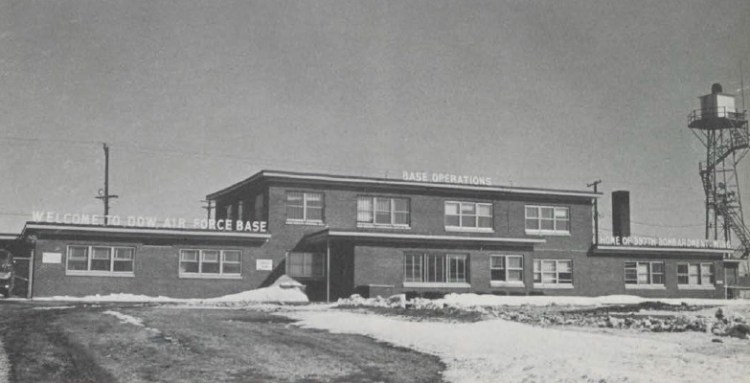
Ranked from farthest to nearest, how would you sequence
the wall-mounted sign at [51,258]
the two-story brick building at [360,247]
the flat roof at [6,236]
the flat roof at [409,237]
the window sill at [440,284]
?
the flat roof at [6,236]
the window sill at [440,284]
the flat roof at [409,237]
the two-story brick building at [360,247]
the wall-mounted sign at [51,258]

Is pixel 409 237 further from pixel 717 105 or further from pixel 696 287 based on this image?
pixel 717 105

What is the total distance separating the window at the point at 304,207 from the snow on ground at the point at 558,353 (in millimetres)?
21216

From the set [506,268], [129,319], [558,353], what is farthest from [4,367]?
[506,268]

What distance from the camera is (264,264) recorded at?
38.6 m

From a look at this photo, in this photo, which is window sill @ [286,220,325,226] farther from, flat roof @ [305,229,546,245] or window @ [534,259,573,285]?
window @ [534,259,573,285]

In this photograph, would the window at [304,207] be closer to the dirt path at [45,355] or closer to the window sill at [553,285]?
the window sill at [553,285]

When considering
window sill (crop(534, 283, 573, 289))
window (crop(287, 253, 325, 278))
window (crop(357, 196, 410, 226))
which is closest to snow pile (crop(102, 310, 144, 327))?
window (crop(287, 253, 325, 278))

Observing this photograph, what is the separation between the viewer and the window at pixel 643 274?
1874 inches

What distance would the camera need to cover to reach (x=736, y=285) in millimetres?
55000

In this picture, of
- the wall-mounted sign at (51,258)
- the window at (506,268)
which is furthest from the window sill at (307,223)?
the wall-mounted sign at (51,258)

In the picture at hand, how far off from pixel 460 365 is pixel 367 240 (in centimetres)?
2562

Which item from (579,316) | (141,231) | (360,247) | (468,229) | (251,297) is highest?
(468,229)

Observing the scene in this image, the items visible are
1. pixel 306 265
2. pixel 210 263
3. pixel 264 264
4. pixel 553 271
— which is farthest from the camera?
pixel 553 271

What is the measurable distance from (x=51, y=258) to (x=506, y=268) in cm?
2310
